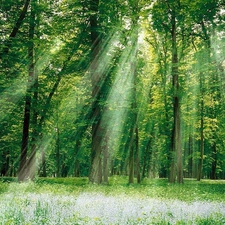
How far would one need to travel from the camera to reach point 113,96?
19.4 meters

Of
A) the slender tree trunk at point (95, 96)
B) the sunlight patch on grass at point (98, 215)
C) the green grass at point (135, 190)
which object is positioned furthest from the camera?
the slender tree trunk at point (95, 96)

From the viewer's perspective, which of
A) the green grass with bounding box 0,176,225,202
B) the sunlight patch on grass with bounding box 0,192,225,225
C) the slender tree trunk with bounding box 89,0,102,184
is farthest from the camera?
the slender tree trunk with bounding box 89,0,102,184

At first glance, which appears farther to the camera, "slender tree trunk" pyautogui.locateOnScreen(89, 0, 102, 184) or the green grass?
"slender tree trunk" pyautogui.locateOnScreen(89, 0, 102, 184)

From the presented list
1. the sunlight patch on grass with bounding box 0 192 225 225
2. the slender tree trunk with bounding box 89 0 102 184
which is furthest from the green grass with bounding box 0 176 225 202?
the sunlight patch on grass with bounding box 0 192 225 225

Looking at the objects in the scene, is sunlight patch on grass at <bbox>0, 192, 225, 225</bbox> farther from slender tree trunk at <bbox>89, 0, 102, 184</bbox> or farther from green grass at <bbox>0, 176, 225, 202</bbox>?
slender tree trunk at <bbox>89, 0, 102, 184</bbox>

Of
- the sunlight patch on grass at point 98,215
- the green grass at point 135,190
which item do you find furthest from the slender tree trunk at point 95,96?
the sunlight patch on grass at point 98,215

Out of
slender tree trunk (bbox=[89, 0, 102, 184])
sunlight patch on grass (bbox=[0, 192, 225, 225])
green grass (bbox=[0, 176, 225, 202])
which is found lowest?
green grass (bbox=[0, 176, 225, 202])

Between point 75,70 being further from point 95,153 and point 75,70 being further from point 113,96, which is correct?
point 95,153

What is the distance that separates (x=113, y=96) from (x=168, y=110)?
1297 cm

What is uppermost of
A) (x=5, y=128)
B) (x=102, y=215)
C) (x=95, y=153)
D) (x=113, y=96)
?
(x=113, y=96)

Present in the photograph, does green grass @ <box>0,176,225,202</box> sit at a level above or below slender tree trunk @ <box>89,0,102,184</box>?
below

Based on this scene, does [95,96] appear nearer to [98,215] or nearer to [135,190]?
[135,190]

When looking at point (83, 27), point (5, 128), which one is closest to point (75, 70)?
point (83, 27)

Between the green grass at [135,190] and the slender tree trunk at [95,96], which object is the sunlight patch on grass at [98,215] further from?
the slender tree trunk at [95,96]
